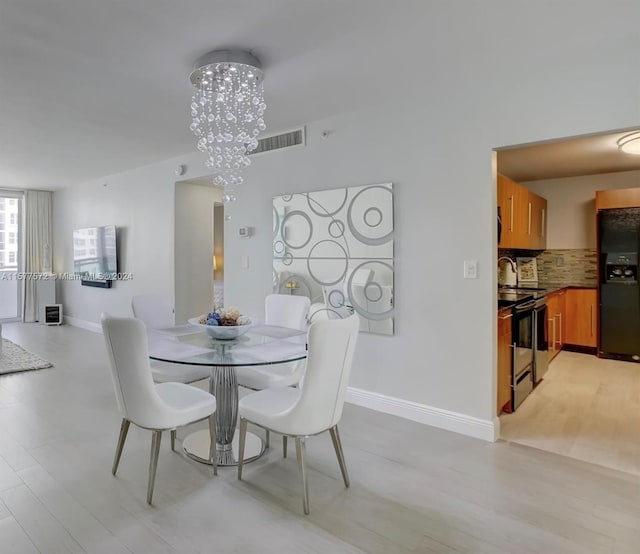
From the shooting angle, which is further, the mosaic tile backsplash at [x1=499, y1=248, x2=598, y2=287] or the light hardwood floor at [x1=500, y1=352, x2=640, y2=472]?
the mosaic tile backsplash at [x1=499, y1=248, x2=598, y2=287]

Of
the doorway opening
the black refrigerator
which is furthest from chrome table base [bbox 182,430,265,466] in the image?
the black refrigerator

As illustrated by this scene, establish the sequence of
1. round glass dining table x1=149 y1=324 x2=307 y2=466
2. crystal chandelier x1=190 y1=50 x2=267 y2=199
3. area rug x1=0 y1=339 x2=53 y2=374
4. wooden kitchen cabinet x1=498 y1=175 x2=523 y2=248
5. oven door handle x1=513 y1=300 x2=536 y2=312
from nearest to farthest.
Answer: round glass dining table x1=149 y1=324 x2=307 y2=466 < crystal chandelier x1=190 y1=50 x2=267 y2=199 < oven door handle x1=513 y1=300 x2=536 y2=312 < wooden kitchen cabinet x1=498 y1=175 x2=523 y2=248 < area rug x1=0 y1=339 x2=53 y2=374

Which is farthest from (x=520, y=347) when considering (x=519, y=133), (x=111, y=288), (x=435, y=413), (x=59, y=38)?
(x=111, y=288)

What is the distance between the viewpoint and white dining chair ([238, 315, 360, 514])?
200 centimetres

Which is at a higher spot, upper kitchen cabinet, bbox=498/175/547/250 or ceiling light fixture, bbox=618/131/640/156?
ceiling light fixture, bbox=618/131/640/156

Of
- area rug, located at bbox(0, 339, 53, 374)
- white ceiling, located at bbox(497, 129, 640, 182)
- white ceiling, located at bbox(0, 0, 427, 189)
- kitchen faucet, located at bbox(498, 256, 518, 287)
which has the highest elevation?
white ceiling, located at bbox(0, 0, 427, 189)

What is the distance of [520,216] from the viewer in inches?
187

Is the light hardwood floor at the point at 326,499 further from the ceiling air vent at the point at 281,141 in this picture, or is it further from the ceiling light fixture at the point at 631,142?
the ceiling light fixture at the point at 631,142

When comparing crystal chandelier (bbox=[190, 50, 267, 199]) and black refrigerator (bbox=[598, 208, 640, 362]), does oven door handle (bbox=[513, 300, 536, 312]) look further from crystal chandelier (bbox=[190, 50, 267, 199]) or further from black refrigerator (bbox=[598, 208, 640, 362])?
crystal chandelier (bbox=[190, 50, 267, 199])

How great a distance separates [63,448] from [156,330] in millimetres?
940

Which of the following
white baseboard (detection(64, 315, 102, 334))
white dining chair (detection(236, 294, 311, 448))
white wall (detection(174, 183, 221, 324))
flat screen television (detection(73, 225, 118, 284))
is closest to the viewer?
white dining chair (detection(236, 294, 311, 448))

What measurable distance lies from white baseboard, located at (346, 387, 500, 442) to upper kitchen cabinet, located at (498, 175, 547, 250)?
1839 mm

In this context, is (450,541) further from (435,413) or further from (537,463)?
(435,413)

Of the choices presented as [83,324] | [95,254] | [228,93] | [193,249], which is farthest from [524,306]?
[83,324]
